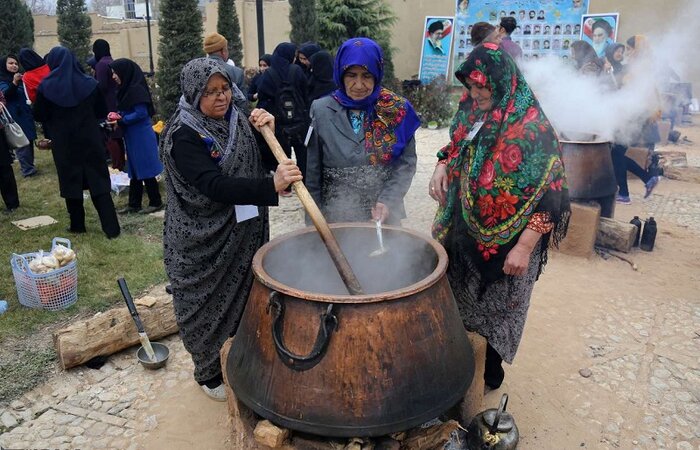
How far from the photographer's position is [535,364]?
11.7ft

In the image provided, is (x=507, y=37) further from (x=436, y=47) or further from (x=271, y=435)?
(x=436, y=47)

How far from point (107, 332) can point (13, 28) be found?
1197 centimetres

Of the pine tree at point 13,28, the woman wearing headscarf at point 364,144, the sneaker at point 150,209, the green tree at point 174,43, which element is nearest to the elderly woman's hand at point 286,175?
the woman wearing headscarf at point 364,144

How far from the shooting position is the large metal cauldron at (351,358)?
1.92m

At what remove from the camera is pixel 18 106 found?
832 cm

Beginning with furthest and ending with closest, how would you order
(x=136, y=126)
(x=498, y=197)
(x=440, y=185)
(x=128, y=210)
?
(x=128, y=210) → (x=136, y=126) → (x=440, y=185) → (x=498, y=197)

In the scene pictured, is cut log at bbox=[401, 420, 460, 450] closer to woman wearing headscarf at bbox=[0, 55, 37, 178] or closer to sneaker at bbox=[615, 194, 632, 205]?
sneaker at bbox=[615, 194, 632, 205]

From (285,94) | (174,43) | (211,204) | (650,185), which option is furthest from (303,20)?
(211,204)

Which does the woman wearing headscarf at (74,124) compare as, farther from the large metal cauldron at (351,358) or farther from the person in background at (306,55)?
the large metal cauldron at (351,358)

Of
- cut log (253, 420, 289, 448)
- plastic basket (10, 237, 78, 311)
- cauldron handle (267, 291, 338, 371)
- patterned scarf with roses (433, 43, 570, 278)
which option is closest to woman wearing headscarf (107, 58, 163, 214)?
plastic basket (10, 237, 78, 311)

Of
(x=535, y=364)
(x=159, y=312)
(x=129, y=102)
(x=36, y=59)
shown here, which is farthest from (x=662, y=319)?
(x=36, y=59)

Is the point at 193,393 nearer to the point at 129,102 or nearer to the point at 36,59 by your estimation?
the point at 129,102

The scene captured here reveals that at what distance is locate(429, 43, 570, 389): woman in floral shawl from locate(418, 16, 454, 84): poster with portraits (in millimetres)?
13628

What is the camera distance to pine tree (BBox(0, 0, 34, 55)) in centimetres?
1225
